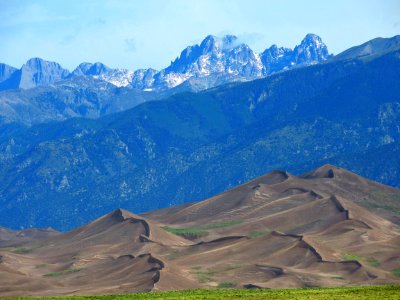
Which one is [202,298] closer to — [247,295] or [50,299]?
[247,295]

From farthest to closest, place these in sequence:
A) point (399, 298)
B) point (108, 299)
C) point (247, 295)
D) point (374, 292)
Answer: point (108, 299) → point (247, 295) → point (374, 292) → point (399, 298)

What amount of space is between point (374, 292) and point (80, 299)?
38199 mm

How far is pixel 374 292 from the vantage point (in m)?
119

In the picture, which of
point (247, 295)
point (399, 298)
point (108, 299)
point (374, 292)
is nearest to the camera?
point (399, 298)

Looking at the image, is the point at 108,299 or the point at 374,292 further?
the point at 108,299

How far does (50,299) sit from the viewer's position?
143m

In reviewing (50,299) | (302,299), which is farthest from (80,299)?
(302,299)

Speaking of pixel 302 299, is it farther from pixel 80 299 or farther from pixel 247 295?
pixel 80 299

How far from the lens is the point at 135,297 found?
A: 137625 mm

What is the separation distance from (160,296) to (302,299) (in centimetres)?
2738

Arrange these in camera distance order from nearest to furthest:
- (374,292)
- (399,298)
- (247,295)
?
1. (399,298)
2. (374,292)
3. (247,295)

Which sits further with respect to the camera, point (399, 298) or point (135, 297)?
point (135, 297)

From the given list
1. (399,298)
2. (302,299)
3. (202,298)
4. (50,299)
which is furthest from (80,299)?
(399,298)

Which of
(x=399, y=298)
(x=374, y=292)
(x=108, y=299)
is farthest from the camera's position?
(x=108, y=299)
